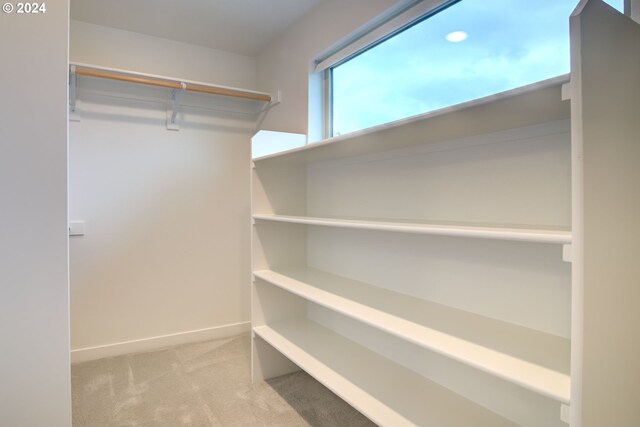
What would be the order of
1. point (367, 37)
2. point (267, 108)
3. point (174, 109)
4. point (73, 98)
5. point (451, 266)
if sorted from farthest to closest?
point (267, 108)
point (174, 109)
point (73, 98)
point (367, 37)
point (451, 266)

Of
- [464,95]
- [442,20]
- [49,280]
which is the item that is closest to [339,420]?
[49,280]

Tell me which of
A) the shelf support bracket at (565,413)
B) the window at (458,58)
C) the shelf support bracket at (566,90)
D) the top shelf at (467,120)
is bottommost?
the shelf support bracket at (565,413)

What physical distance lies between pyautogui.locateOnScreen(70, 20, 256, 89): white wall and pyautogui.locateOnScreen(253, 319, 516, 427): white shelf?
208 cm

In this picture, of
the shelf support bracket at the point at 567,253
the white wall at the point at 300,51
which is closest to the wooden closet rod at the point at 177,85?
the white wall at the point at 300,51

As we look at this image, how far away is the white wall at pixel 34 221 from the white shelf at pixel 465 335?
102cm

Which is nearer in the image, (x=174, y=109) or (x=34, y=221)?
(x=34, y=221)

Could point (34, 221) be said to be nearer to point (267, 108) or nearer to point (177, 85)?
point (177, 85)

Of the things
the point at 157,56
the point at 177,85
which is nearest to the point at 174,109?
the point at 177,85

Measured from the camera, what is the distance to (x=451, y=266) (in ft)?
5.14

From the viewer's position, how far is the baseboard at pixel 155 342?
264cm

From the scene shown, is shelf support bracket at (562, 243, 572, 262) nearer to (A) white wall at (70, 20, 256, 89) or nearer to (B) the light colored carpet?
(B) the light colored carpet

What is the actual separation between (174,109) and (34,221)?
1.72 m

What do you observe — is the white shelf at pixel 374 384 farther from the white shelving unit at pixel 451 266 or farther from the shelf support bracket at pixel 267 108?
the shelf support bracket at pixel 267 108

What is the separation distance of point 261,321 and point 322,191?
90 cm
